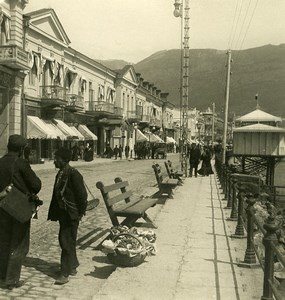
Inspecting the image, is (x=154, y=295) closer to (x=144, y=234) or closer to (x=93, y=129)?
(x=144, y=234)

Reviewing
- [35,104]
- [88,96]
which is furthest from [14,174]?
[88,96]

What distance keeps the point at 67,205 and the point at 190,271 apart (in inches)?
63.5

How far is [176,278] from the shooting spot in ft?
16.5

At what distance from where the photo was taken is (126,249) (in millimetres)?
5395

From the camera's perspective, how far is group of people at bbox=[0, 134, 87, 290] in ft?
15.9

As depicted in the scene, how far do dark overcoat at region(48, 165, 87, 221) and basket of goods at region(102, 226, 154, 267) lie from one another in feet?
2.20

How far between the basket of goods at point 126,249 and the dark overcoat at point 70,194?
67 centimetres

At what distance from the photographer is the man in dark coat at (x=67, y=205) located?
5109 millimetres

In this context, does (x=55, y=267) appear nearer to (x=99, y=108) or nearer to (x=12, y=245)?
(x=12, y=245)

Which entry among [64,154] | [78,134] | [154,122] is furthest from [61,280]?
[154,122]

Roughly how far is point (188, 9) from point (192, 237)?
59.2 ft

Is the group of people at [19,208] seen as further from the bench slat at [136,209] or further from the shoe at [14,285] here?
the bench slat at [136,209]

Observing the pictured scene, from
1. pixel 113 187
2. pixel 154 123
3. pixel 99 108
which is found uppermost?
pixel 99 108

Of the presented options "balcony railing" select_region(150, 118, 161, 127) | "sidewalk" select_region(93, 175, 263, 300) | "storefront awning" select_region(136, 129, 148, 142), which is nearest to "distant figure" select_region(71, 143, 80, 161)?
"storefront awning" select_region(136, 129, 148, 142)
